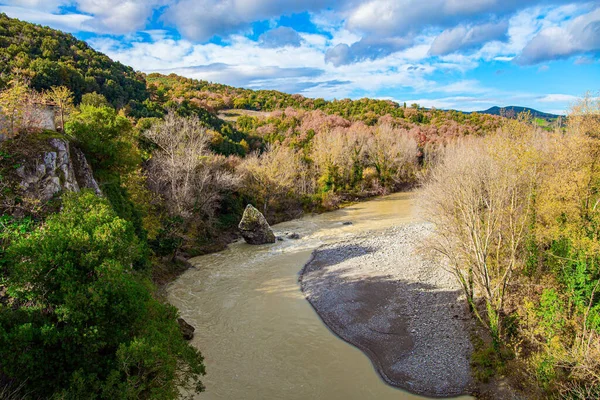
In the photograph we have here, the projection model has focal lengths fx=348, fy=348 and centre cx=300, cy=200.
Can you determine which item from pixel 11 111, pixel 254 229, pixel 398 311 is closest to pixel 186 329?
pixel 398 311

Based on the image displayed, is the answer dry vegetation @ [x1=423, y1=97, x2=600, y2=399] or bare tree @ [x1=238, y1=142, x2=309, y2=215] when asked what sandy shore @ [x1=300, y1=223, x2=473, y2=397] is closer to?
dry vegetation @ [x1=423, y1=97, x2=600, y2=399]

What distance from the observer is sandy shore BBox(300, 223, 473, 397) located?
45.7ft

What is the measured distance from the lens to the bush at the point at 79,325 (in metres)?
7.74

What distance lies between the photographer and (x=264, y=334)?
1667 cm

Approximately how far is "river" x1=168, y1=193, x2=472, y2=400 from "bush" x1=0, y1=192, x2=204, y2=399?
472 cm

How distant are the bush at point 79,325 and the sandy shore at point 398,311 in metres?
8.97

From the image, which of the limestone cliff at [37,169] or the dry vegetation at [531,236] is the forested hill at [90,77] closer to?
the limestone cliff at [37,169]

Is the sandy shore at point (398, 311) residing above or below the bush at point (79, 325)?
below

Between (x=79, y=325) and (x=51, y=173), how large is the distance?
26.4ft

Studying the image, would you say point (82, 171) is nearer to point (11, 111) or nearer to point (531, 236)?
point (11, 111)

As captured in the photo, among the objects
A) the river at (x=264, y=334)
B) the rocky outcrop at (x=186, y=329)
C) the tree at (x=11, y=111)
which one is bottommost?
the river at (x=264, y=334)

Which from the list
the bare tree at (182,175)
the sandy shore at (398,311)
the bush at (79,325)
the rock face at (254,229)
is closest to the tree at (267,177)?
the bare tree at (182,175)

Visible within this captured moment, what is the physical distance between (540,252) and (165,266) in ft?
72.3

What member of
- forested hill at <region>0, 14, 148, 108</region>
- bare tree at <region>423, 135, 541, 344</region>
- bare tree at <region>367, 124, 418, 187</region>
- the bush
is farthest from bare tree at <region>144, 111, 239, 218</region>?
bare tree at <region>367, 124, 418, 187</region>
